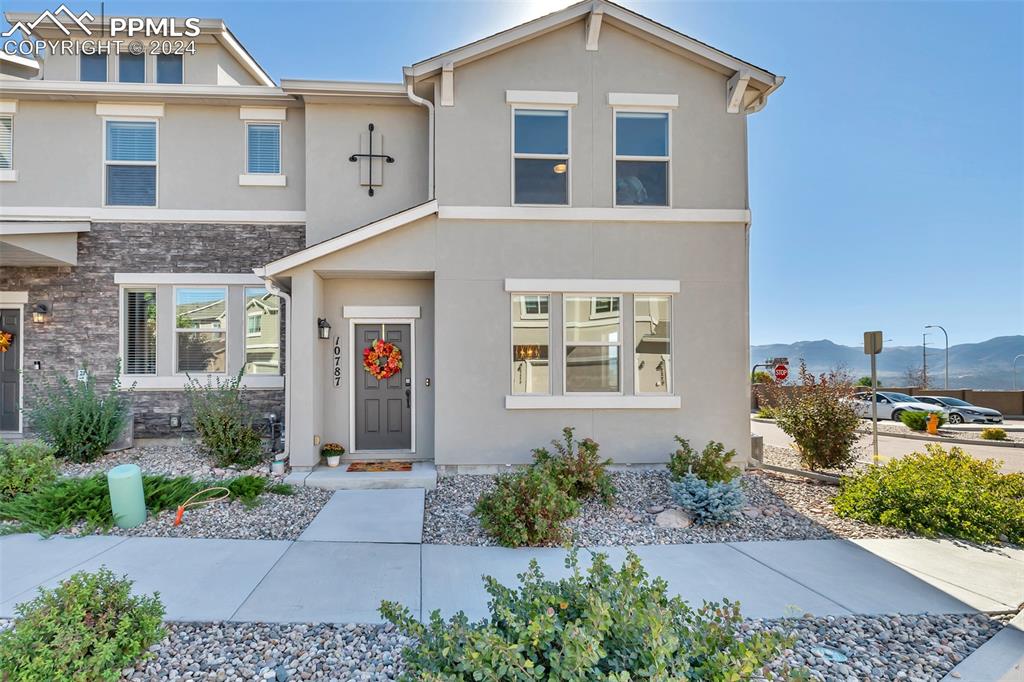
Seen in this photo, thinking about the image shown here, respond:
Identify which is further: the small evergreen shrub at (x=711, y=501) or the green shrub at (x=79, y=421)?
the green shrub at (x=79, y=421)

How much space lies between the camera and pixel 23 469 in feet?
18.4

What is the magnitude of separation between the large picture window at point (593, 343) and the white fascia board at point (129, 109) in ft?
26.6

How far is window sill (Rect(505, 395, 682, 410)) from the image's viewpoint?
727 centimetres

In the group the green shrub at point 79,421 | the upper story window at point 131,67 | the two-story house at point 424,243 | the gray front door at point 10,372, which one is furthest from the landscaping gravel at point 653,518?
the upper story window at point 131,67

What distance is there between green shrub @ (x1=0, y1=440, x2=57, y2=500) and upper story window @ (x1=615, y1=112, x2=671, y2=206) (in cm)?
873

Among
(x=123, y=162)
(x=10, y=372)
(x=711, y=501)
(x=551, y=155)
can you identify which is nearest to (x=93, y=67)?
(x=123, y=162)

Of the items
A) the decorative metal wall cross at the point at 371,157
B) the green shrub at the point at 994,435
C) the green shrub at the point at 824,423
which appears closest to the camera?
the green shrub at the point at 824,423

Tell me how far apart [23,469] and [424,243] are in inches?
226

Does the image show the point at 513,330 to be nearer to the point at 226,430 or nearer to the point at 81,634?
the point at 226,430

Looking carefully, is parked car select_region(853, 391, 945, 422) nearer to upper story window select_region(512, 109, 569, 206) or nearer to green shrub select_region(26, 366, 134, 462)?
upper story window select_region(512, 109, 569, 206)

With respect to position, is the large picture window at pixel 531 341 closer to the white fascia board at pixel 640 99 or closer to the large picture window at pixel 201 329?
the white fascia board at pixel 640 99

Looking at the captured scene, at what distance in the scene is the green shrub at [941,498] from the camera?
5.04m

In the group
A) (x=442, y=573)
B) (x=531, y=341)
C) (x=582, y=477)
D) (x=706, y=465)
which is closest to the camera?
(x=442, y=573)

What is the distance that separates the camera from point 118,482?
5023 millimetres
